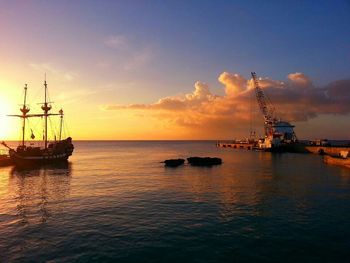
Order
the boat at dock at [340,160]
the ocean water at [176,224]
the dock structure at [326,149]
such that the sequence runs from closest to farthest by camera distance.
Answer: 1. the ocean water at [176,224]
2. the boat at dock at [340,160]
3. the dock structure at [326,149]

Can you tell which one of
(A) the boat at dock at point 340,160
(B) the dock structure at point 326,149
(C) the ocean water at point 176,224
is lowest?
(C) the ocean water at point 176,224

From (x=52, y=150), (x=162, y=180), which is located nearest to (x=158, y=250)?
(x=162, y=180)

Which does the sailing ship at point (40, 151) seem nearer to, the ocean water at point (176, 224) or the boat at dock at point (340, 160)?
the ocean water at point (176, 224)

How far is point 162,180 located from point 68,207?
2935 cm

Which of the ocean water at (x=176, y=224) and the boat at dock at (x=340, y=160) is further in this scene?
the boat at dock at (x=340, y=160)

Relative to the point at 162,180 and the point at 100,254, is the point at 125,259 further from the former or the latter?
the point at 162,180

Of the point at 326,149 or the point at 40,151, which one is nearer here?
the point at 40,151

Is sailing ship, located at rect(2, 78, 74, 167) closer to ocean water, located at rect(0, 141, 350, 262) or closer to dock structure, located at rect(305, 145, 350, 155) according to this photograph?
ocean water, located at rect(0, 141, 350, 262)

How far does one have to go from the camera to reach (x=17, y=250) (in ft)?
84.7

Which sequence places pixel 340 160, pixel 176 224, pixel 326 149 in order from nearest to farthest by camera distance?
1. pixel 176 224
2. pixel 340 160
3. pixel 326 149

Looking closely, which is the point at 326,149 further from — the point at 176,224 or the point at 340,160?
the point at 176,224

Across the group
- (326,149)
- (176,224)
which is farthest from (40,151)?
(326,149)

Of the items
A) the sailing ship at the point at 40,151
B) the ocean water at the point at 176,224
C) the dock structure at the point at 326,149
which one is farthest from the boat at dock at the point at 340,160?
the sailing ship at the point at 40,151

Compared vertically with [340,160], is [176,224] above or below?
below
